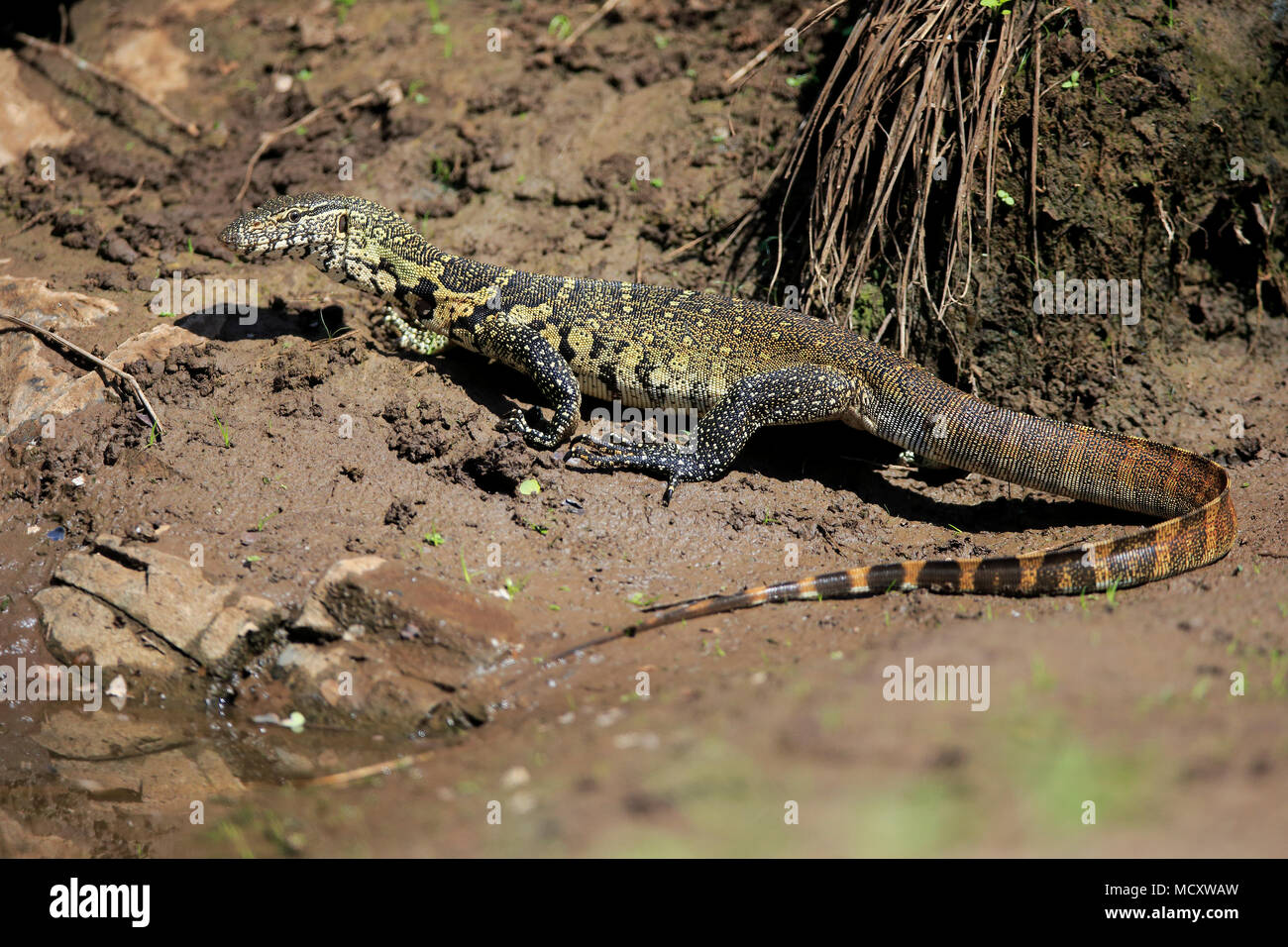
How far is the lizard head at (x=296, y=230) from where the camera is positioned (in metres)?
7.81

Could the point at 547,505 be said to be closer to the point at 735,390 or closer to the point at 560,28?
the point at 735,390

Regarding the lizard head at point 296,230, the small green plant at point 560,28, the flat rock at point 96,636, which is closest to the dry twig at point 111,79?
the lizard head at point 296,230

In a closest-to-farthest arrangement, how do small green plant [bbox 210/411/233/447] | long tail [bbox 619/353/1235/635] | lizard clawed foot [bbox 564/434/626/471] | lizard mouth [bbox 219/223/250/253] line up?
long tail [bbox 619/353/1235/635], small green plant [bbox 210/411/233/447], lizard clawed foot [bbox 564/434/626/471], lizard mouth [bbox 219/223/250/253]

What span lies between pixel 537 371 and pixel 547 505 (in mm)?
1169

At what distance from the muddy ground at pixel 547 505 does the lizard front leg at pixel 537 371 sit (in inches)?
9.9

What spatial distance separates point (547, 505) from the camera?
23.0ft

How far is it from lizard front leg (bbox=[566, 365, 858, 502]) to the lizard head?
8.73 feet

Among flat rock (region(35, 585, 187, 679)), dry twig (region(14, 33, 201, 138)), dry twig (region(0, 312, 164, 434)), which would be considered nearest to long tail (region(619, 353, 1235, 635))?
flat rock (region(35, 585, 187, 679))

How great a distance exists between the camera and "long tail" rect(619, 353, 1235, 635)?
6.13 metres

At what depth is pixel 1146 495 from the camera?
6766 millimetres

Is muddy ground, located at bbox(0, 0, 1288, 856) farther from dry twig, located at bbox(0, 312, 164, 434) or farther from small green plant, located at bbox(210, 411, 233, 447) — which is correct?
dry twig, located at bbox(0, 312, 164, 434)

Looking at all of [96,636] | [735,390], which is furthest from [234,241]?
[735,390]

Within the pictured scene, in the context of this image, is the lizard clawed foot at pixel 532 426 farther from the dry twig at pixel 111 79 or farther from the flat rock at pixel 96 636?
the dry twig at pixel 111 79
